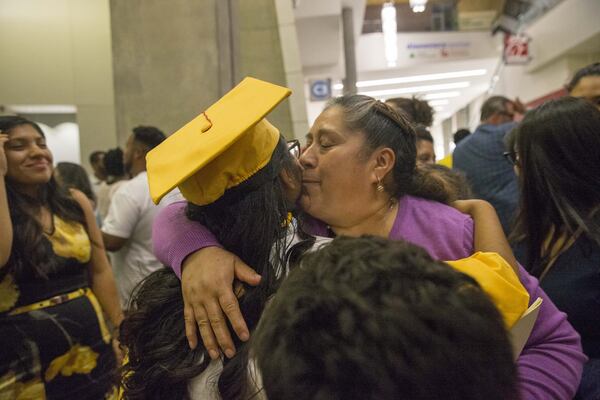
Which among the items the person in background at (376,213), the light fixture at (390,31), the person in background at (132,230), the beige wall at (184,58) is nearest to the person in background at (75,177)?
the beige wall at (184,58)

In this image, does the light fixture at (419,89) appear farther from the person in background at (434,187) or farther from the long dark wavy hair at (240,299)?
the long dark wavy hair at (240,299)

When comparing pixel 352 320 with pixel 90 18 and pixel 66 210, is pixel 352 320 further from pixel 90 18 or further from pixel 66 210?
pixel 90 18

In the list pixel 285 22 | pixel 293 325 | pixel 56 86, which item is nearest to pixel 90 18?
pixel 56 86

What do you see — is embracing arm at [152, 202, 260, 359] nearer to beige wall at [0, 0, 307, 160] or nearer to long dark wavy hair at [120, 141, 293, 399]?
long dark wavy hair at [120, 141, 293, 399]

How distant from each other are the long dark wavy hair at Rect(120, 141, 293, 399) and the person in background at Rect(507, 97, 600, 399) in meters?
0.90

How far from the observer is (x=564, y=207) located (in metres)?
1.46

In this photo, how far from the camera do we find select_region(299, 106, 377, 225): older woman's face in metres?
1.17

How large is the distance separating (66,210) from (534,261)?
1.84 meters

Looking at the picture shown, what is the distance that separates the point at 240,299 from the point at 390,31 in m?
10.8

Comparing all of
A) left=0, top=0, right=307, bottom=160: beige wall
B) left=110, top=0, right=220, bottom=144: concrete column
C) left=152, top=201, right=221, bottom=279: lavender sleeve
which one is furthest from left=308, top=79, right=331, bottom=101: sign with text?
left=152, top=201, right=221, bottom=279: lavender sleeve

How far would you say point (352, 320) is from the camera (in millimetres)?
475

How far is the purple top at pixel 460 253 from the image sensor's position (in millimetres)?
979

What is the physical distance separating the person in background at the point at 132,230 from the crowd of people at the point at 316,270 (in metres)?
0.35

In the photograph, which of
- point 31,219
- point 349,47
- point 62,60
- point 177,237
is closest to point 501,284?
point 177,237
